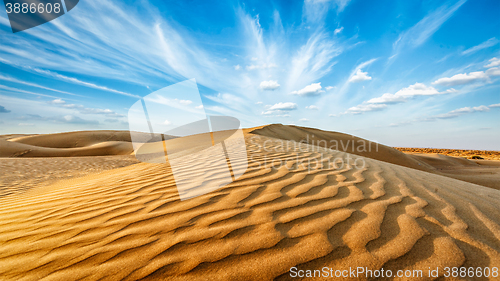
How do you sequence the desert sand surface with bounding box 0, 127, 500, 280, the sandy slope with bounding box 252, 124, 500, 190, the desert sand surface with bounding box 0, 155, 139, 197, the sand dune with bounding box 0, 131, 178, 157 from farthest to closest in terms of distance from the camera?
1. the sand dune with bounding box 0, 131, 178, 157
2. the sandy slope with bounding box 252, 124, 500, 190
3. the desert sand surface with bounding box 0, 155, 139, 197
4. the desert sand surface with bounding box 0, 127, 500, 280

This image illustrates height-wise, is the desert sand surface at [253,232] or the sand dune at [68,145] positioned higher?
the sand dune at [68,145]

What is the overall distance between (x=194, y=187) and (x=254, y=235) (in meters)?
1.17

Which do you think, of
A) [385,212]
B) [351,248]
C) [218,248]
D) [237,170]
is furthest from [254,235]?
[237,170]

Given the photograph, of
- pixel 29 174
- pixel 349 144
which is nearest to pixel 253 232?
pixel 29 174

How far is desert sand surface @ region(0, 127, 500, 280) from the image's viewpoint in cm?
118

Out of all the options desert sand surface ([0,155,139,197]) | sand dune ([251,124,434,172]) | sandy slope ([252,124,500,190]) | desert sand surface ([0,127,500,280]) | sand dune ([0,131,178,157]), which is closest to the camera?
desert sand surface ([0,127,500,280])

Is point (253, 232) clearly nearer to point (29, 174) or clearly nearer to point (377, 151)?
point (29, 174)

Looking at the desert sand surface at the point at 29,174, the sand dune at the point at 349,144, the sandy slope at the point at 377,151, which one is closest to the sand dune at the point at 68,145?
the desert sand surface at the point at 29,174

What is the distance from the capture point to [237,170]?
115 inches

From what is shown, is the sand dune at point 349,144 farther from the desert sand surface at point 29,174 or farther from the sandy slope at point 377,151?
the desert sand surface at point 29,174

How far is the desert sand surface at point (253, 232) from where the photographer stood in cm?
118

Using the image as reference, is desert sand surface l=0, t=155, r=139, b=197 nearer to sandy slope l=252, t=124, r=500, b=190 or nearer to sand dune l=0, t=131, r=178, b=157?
sand dune l=0, t=131, r=178, b=157

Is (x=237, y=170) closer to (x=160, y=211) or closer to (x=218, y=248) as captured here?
(x=160, y=211)

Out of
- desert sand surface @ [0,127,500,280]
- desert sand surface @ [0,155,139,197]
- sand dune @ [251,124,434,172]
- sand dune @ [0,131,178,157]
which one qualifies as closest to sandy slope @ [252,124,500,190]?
sand dune @ [251,124,434,172]
